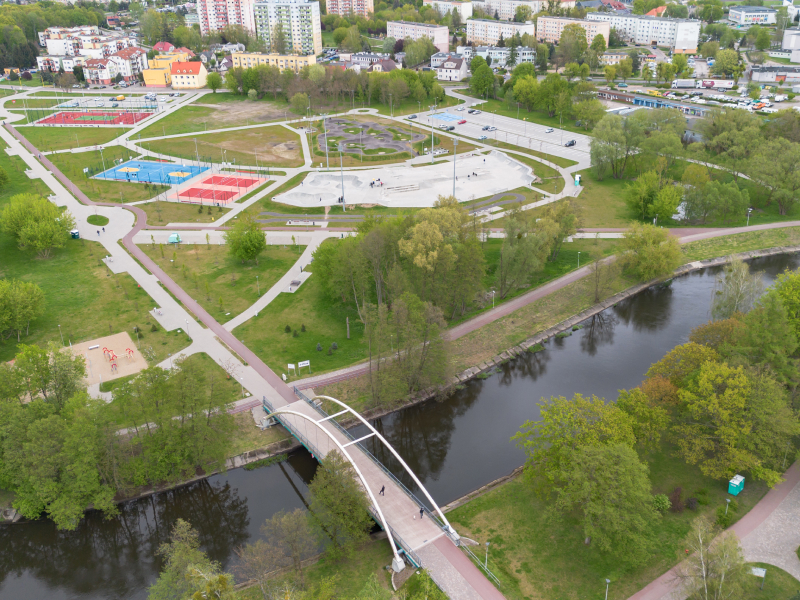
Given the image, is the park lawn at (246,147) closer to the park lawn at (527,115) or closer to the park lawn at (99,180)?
the park lawn at (99,180)

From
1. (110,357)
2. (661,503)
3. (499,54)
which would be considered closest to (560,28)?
(499,54)

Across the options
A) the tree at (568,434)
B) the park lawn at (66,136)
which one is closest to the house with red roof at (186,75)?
the park lawn at (66,136)

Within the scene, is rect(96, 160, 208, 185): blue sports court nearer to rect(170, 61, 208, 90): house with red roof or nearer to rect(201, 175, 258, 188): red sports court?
rect(201, 175, 258, 188): red sports court

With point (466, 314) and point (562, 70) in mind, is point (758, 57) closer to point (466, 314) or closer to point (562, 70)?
point (562, 70)

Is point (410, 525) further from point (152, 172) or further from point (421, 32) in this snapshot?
point (421, 32)

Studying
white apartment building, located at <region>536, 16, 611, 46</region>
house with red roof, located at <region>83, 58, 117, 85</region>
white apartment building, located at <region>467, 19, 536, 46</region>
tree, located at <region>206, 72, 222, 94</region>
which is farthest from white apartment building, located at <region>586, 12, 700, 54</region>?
house with red roof, located at <region>83, 58, 117, 85</region>

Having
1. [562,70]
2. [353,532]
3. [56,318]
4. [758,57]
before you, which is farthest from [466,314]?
[758,57]

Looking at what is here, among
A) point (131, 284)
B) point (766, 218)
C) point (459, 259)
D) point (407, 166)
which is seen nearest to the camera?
point (459, 259)
